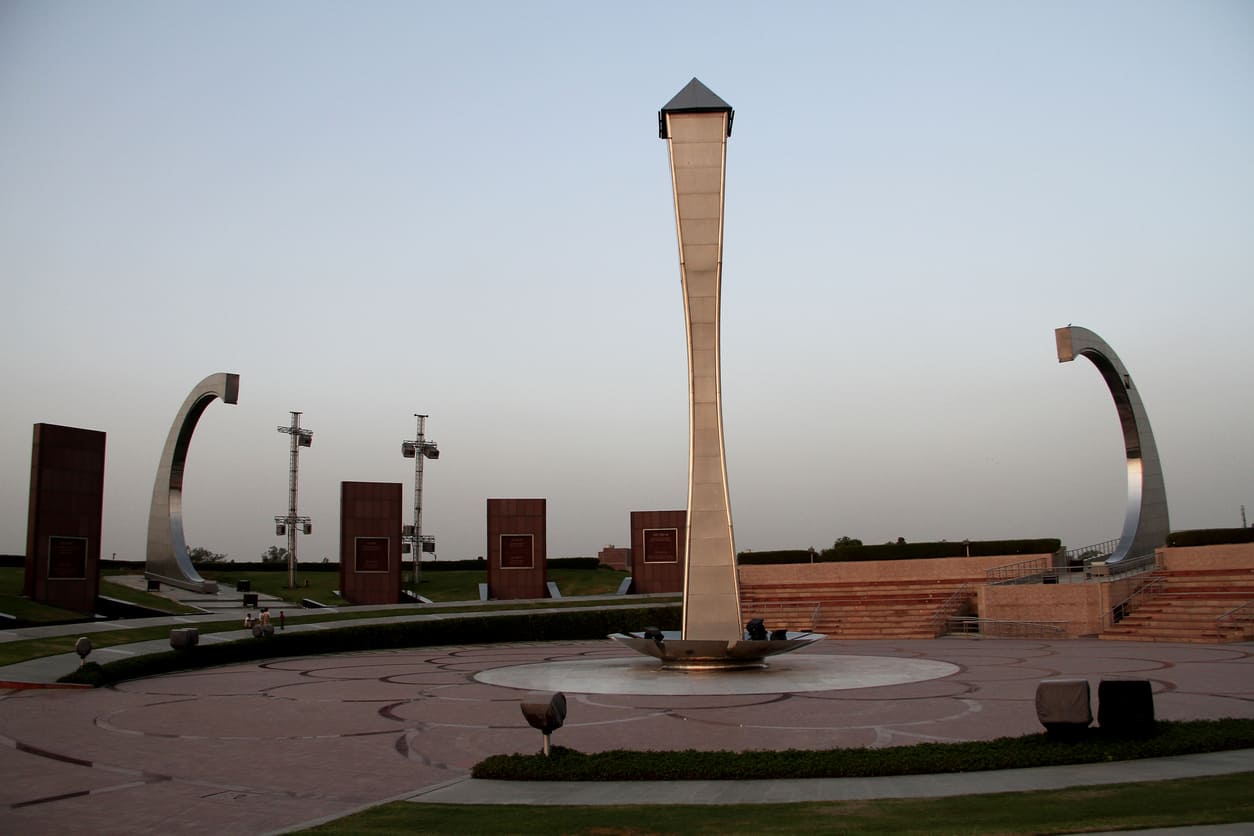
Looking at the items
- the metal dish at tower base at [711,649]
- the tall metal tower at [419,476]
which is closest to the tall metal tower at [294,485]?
the tall metal tower at [419,476]

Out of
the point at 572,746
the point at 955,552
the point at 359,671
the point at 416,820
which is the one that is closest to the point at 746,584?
the point at 955,552

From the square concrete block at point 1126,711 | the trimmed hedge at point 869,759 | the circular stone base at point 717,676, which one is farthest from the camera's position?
the circular stone base at point 717,676

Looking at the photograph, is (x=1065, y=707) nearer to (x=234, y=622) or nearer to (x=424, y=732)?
(x=424, y=732)

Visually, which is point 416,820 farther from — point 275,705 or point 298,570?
point 298,570

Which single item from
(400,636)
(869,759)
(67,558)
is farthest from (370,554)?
(869,759)

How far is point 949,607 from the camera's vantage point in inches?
1362

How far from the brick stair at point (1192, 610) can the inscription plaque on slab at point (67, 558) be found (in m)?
32.5

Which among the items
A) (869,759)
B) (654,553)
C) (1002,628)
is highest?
(654,553)

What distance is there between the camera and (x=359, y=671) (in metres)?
23.6

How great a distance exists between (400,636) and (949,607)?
18699mm

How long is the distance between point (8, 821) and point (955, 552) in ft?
123

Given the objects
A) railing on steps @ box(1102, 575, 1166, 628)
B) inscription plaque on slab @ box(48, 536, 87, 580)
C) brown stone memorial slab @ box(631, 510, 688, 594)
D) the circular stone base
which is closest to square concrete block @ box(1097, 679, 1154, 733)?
the circular stone base

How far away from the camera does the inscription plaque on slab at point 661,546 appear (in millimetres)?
44844

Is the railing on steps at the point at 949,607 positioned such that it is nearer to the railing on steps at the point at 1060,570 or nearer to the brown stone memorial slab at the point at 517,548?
the railing on steps at the point at 1060,570
